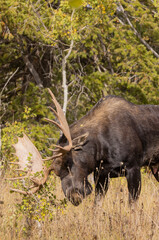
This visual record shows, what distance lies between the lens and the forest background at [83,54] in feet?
29.5

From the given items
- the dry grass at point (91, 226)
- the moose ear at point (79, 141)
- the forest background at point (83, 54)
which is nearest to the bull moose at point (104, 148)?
the moose ear at point (79, 141)

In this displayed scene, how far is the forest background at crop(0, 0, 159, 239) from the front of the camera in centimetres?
899

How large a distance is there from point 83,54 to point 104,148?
4397 mm

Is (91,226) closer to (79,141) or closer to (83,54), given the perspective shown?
(79,141)

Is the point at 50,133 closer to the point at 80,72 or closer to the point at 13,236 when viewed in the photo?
the point at 80,72

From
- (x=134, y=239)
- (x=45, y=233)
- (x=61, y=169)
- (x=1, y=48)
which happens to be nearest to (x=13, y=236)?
(x=45, y=233)

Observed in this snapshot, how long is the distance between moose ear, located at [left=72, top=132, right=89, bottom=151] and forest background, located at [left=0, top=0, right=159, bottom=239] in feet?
10.3

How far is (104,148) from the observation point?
591 cm

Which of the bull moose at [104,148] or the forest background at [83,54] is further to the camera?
the forest background at [83,54]

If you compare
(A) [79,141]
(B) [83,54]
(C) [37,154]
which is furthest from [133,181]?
(B) [83,54]

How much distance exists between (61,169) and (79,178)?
29cm

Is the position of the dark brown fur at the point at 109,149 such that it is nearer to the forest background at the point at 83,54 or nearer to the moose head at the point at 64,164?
the moose head at the point at 64,164

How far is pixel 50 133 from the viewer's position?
970cm

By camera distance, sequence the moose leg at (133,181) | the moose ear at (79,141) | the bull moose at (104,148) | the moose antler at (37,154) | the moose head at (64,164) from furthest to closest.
A: the moose leg at (133,181) < the moose ear at (79,141) < the bull moose at (104,148) < the moose head at (64,164) < the moose antler at (37,154)
